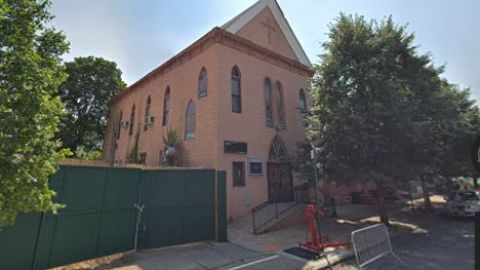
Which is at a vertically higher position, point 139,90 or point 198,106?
point 139,90

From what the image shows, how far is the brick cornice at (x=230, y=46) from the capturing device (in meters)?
12.9

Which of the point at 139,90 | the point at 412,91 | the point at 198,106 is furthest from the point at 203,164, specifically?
the point at 139,90

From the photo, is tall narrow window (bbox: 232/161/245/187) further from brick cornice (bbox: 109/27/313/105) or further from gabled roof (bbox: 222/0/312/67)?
gabled roof (bbox: 222/0/312/67)

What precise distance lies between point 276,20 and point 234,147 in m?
9.53

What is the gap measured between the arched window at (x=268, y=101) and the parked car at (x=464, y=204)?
10.6 meters

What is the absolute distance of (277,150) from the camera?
47.3 ft

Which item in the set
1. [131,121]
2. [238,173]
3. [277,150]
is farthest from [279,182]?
[131,121]

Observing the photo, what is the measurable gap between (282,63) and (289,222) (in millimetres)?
9448

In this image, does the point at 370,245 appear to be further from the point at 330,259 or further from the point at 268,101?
the point at 268,101

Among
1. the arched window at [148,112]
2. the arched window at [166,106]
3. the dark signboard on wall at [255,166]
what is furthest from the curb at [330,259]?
the arched window at [148,112]

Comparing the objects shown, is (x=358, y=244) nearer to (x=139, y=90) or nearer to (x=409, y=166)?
(x=409, y=166)

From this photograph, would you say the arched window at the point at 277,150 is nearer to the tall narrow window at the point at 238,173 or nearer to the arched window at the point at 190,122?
the tall narrow window at the point at 238,173

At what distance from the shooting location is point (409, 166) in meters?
10.1

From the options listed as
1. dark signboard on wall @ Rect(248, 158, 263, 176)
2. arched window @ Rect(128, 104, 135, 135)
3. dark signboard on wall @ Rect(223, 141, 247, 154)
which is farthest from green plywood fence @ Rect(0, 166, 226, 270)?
arched window @ Rect(128, 104, 135, 135)
